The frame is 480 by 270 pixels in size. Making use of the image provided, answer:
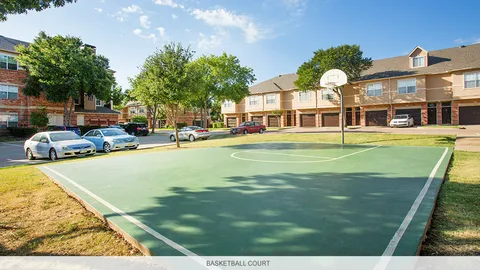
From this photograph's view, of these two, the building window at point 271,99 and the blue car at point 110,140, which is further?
the building window at point 271,99

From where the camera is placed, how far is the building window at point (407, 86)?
3147 centimetres

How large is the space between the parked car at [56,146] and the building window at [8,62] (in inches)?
924

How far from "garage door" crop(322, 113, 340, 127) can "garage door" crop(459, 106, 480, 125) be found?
13.6 m

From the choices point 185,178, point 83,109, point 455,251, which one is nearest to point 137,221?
point 185,178

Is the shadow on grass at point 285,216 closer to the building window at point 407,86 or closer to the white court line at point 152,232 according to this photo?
the white court line at point 152,232

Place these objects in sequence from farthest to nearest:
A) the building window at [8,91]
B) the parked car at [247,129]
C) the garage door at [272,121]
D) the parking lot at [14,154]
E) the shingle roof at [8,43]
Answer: the garage door at [272,121] → the parked car at [247,129] → the shingle roof at [8,43] → the building window at [8,91] → the parking lot at [14,154]

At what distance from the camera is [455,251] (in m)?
2.83

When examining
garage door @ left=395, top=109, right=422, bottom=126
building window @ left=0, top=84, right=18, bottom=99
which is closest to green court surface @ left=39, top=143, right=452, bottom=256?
garage door @ left=395, top=109, right=422, bottom=126

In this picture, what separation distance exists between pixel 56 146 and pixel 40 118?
2137cm

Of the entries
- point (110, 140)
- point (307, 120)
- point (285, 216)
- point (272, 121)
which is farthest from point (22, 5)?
point (272, 121)

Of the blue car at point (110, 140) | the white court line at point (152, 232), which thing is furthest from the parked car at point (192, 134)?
the white court line at point (152, 232)

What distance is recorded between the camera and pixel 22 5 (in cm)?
677
